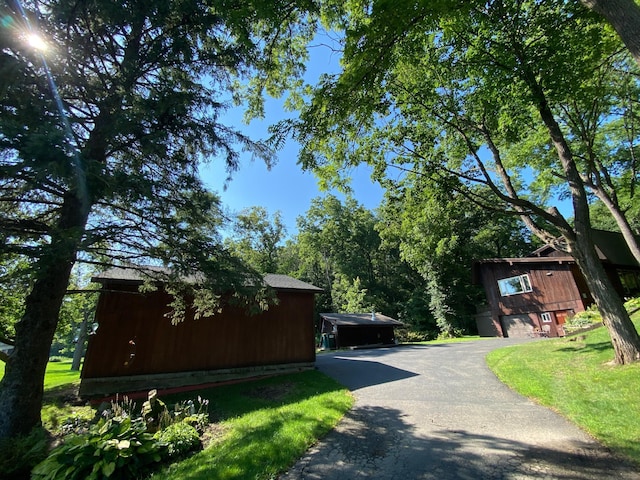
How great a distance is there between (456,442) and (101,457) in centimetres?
546

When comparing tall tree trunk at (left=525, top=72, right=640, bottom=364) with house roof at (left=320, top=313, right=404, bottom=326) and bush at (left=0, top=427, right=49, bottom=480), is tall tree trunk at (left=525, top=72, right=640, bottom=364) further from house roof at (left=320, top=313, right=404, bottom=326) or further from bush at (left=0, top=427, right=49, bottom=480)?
house roof at (left=320, top=313, right=404, bottom=326)

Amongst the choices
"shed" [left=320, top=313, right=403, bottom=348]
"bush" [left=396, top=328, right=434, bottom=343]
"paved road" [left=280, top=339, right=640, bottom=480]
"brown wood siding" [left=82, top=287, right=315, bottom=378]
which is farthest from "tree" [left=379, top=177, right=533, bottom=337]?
"paved road" [left=280, top=339, right=640, bottom=480]

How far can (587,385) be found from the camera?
20.3 feet

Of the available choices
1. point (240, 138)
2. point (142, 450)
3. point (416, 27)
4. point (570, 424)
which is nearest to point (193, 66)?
point (240, 138)

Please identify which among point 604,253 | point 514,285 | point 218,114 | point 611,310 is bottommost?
point 611,310

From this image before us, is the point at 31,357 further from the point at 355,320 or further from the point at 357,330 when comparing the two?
the point at 357,330

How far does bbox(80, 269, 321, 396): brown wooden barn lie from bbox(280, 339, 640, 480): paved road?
186 inches

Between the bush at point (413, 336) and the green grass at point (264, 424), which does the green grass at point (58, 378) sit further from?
the bush at point (413, 336)

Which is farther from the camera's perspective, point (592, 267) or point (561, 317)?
point (561, 317)

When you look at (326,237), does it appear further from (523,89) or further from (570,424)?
(570,424)

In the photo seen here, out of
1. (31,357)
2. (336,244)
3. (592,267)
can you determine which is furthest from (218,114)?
(336,244)

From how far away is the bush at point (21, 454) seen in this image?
15.5ft

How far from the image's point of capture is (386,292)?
135 feet

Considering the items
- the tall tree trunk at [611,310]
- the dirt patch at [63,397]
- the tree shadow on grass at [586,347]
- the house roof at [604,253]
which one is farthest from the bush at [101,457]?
the house roof at [604,253]
